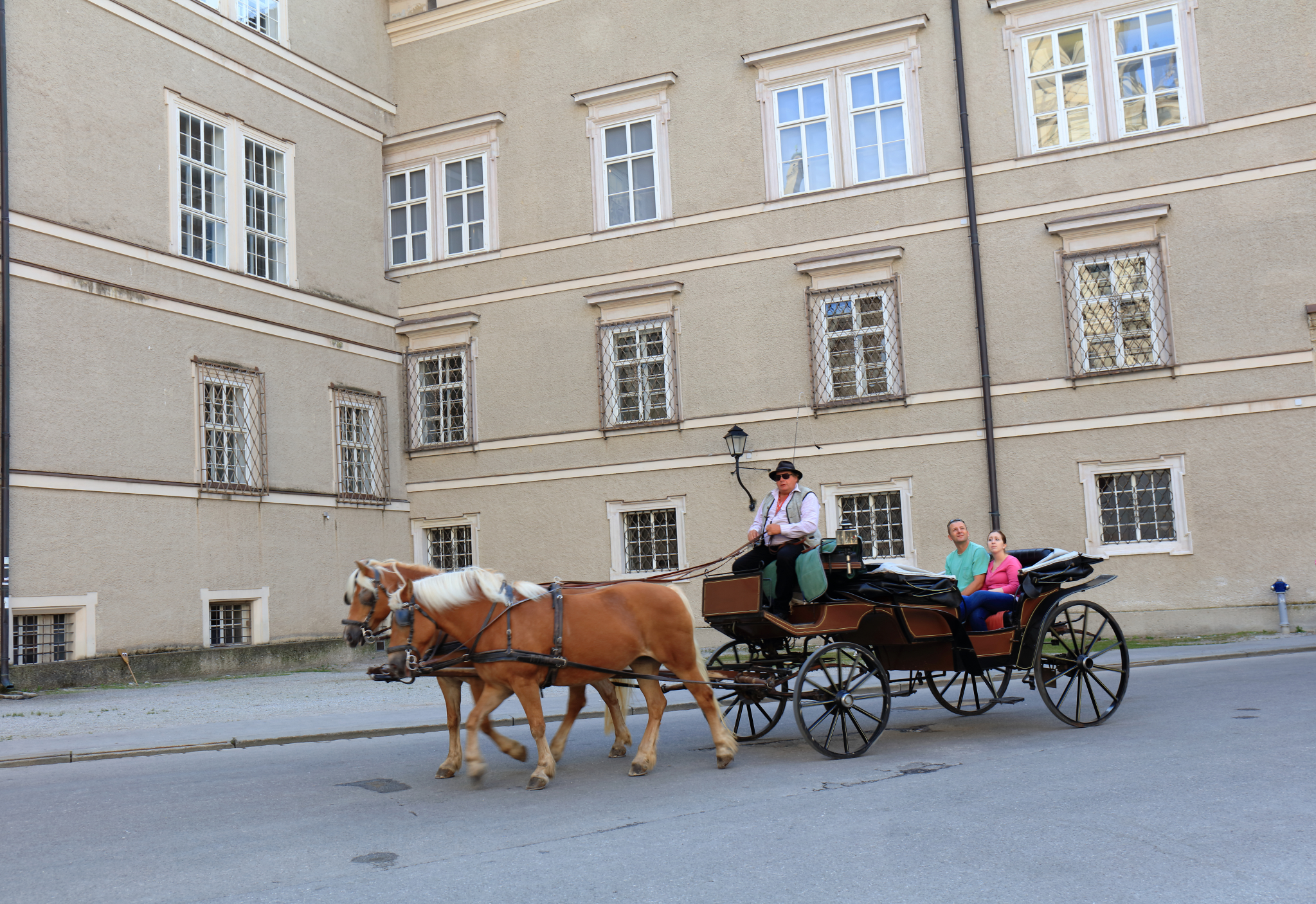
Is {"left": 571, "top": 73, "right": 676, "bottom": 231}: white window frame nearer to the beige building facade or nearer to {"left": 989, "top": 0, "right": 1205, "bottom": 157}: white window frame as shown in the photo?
the beige building facade

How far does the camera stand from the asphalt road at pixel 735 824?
528cm

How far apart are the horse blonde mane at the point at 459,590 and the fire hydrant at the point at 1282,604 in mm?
13243

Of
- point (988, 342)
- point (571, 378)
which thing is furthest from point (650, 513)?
point (988, 342)

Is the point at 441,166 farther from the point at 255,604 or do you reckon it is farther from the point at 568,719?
the point at 568,719

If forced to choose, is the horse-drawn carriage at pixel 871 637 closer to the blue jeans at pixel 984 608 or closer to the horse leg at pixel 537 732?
the blue jeans at pixel 984 608

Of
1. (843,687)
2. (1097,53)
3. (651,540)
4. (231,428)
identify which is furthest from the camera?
(651,540)

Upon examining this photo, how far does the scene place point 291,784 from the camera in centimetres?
855

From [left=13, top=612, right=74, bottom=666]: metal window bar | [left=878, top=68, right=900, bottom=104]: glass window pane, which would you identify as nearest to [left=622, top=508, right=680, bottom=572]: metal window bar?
[left=878, top=68, right=900, bottom=104]: glass window pane

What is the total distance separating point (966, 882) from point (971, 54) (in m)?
17.4

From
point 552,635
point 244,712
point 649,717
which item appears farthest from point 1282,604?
point 244,712

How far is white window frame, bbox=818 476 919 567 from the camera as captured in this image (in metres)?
19.8

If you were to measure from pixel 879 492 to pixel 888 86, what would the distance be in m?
7.09

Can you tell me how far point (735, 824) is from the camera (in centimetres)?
651

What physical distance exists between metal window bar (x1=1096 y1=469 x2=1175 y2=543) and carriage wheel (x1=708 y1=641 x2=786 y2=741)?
380 inches
